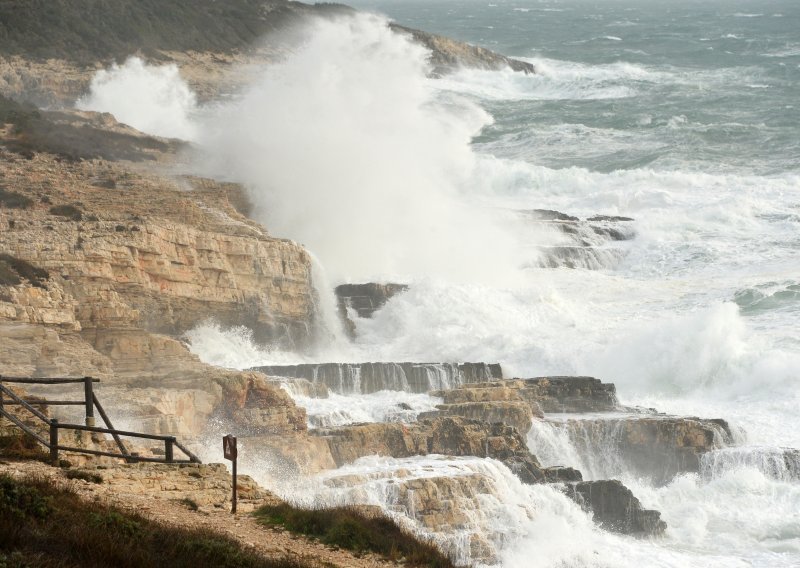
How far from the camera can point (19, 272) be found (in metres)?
22.1

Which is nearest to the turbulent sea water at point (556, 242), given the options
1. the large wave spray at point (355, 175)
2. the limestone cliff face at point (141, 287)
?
the large wave spray at point (355, 175)

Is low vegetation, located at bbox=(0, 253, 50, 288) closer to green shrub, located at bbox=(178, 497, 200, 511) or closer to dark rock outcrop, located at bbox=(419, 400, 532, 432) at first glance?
dark rock outcrop, located at bbox=(419, 400, 532, 432)

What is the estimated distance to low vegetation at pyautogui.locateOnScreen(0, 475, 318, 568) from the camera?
29.1 ft

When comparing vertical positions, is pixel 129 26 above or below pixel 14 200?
above

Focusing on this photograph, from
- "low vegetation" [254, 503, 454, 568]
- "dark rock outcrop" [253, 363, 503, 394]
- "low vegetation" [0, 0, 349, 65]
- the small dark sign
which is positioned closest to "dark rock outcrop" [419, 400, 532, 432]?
"dark rock outcrop" [253, 363, 503, 394]

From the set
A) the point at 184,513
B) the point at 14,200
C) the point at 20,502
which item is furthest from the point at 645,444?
the point at 20,502

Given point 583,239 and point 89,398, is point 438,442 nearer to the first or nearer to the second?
point 89,398

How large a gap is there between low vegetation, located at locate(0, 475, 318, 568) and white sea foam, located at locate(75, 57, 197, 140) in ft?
128

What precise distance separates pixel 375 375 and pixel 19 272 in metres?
7.00

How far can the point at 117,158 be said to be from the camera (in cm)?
3275

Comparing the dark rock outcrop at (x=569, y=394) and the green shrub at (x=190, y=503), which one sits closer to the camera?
the green shrub at (x=190, y=503)

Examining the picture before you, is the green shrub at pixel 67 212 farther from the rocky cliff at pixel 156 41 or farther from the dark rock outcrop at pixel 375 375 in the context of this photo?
the rocky cliff at pixel 156 41

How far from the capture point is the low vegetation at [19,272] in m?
21.5

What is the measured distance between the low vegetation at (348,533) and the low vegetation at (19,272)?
10.6m
